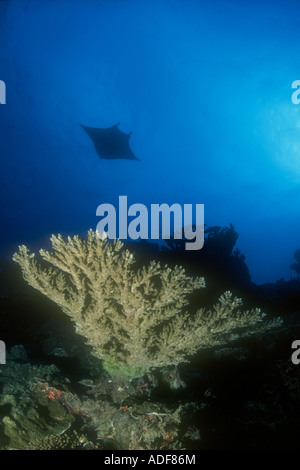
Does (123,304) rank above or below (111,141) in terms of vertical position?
below

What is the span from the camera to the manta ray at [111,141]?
26.9 metres

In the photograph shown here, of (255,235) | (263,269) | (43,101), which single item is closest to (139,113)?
(43,101)

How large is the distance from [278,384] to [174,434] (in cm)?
138

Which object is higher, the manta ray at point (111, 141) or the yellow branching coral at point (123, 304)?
the manta ray at point (111, 141)

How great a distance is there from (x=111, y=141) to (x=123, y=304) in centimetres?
2931

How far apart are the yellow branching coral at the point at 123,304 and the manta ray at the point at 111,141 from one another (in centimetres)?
2462

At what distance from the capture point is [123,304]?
2.90 metres

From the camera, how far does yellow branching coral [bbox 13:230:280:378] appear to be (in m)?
2.88

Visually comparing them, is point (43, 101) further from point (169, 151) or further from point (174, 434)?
point (174, 434)

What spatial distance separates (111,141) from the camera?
29.4m

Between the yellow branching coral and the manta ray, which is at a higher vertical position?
the manta ray

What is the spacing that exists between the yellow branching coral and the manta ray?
80.8 feet

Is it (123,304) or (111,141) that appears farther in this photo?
(111,141)

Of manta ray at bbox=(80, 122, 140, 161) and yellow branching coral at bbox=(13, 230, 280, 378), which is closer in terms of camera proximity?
yellow branching coral at bbox=(13, 230, 280, 378)
